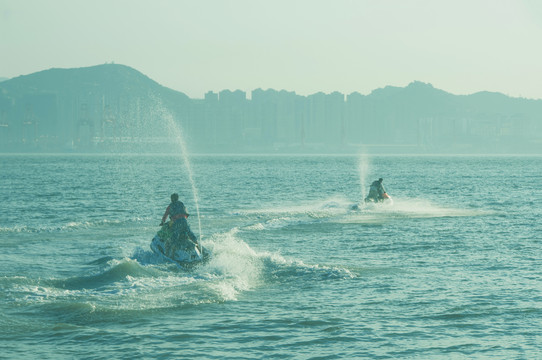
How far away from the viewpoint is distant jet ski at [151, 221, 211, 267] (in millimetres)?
25516

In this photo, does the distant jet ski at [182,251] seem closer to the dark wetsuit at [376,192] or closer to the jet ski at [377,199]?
the dark wetsuit at [376,192]

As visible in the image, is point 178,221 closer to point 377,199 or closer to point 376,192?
point 376,192

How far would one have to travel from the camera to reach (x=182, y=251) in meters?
25.7

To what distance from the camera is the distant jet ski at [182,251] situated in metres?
25.5

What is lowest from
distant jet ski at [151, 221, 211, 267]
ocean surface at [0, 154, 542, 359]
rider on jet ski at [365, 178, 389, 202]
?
ocean surface at [0, 154, 542, 359]

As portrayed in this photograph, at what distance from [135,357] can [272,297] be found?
615 centimetres

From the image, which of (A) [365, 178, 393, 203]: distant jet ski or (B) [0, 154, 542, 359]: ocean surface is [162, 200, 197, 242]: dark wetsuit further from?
(A) [365, 178, 393, 203]: distant jet ski

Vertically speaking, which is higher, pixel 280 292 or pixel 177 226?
pixel 177 226

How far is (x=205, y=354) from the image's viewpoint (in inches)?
615

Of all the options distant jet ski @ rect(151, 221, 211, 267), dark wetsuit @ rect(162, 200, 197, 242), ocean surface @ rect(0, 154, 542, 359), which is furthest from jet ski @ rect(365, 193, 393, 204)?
dark wetsuit @ rect(162, 200, 197, 242)

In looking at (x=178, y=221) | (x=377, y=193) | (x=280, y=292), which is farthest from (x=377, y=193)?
(x=280, y=292)

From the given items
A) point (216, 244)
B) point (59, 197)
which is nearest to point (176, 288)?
point (216, 244)

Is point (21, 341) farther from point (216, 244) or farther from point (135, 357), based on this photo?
point (216, 244)

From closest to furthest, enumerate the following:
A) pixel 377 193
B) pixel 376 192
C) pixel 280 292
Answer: pixel 280 292
pixel 376 192
pixel 377 193
